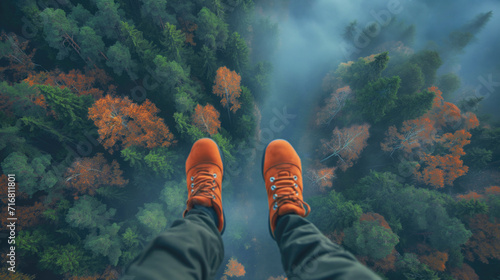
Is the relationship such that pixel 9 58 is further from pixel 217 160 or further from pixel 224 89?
pixel 217 160

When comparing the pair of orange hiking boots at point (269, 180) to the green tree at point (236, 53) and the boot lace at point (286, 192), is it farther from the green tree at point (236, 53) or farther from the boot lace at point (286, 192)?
the green tree at point (236, 53)

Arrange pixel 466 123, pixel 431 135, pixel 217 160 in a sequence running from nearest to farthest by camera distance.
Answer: pixel 217 160
pixel 431 135
pixel 466 123

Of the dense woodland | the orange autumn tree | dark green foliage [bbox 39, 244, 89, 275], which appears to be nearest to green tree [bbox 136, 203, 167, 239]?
the dense woodland

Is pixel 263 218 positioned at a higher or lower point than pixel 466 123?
lower

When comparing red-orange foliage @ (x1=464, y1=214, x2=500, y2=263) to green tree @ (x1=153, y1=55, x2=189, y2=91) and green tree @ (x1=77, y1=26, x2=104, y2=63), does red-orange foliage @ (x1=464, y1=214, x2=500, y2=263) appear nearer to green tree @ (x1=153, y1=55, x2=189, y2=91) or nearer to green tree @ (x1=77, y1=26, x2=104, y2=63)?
green tree @ (x1=153, y1=55, x2=189, y2=91)

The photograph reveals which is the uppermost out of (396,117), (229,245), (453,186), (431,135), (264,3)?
(264,3)

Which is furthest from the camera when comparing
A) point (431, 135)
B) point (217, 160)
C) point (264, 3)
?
point (264, 3)

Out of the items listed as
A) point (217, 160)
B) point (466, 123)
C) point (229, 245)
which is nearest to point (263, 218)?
point (229, 245)
